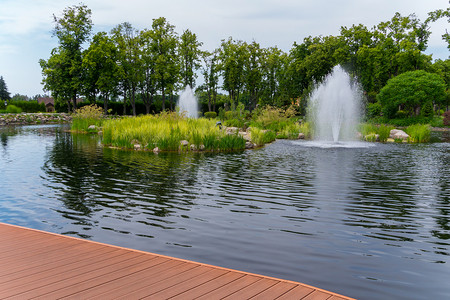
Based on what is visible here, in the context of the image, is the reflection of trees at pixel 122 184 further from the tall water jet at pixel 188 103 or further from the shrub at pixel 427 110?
the shrub at pixel 427 110

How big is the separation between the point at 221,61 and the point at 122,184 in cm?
5430

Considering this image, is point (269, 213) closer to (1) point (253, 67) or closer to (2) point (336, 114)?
(2) point (336, 114)

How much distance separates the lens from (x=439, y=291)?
4285 millimetres

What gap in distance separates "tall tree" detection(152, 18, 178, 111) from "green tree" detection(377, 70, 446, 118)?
30.8 metres

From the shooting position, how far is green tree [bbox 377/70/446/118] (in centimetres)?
4119

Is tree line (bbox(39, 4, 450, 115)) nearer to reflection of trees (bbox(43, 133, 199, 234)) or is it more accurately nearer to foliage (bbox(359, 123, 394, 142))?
foliage (bbox(359, 123, 394, 142))

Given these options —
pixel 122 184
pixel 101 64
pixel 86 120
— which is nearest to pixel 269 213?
pixel 122 184

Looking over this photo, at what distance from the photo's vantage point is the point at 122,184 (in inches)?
407

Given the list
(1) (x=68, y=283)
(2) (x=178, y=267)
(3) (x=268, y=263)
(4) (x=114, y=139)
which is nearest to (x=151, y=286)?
(2) (x=178, y=267)

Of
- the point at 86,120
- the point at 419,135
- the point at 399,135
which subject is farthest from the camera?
the point at 86,120

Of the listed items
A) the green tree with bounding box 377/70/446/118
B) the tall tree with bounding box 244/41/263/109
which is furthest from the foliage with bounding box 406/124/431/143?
the tall tree with bounding box 244/41/263/109

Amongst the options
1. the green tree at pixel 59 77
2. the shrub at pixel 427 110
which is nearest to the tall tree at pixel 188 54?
the green tree at pixel 59 77

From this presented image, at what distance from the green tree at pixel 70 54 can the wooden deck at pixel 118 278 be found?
49231mm

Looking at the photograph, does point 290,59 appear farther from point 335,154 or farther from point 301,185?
point 301,185
